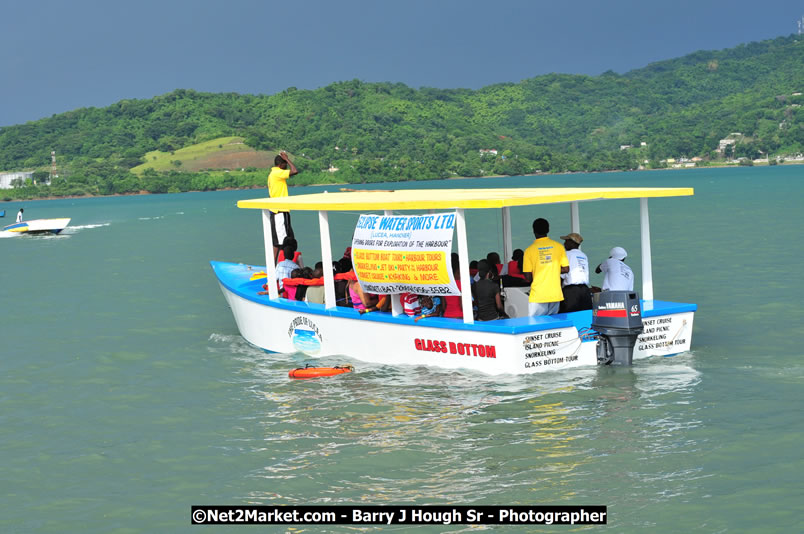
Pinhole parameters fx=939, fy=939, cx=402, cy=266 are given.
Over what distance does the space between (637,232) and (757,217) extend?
953 cm

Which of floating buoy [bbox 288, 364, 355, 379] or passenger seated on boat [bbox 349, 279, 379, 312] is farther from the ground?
passenger seated on boat [bbox 349, 279, 379, 312]

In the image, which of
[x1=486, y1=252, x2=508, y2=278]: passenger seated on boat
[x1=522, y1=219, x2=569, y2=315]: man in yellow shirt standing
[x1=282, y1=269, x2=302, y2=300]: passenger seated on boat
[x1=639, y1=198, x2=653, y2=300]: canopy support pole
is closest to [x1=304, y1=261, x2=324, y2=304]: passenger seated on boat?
[x1=282, y1=269, x2=302, y2=300]: passenger seated on boat

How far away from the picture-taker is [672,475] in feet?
29.0

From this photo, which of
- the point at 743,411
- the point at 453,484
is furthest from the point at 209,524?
the point at 743,411

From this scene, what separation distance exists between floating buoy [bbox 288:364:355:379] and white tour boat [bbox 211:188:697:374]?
0.38 metres

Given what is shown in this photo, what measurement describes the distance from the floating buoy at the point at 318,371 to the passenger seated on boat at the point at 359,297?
86 cm

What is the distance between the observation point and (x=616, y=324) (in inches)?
458

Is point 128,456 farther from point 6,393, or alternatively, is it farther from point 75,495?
point 6,393

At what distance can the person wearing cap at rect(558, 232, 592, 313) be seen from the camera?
1245cm

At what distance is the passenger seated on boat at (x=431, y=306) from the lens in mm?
12477

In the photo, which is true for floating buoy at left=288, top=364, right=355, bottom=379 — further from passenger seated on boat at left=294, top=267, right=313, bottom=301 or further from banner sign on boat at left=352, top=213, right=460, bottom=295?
passenger seated on boat at left=294, top=267, right=313, bottom=301

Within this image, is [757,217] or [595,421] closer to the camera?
[595,421]

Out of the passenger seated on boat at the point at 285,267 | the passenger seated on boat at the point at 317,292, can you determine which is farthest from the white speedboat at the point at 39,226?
the passenger seated on boat at the point at 317,292

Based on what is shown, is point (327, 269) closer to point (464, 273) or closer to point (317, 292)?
point (317, 292)
